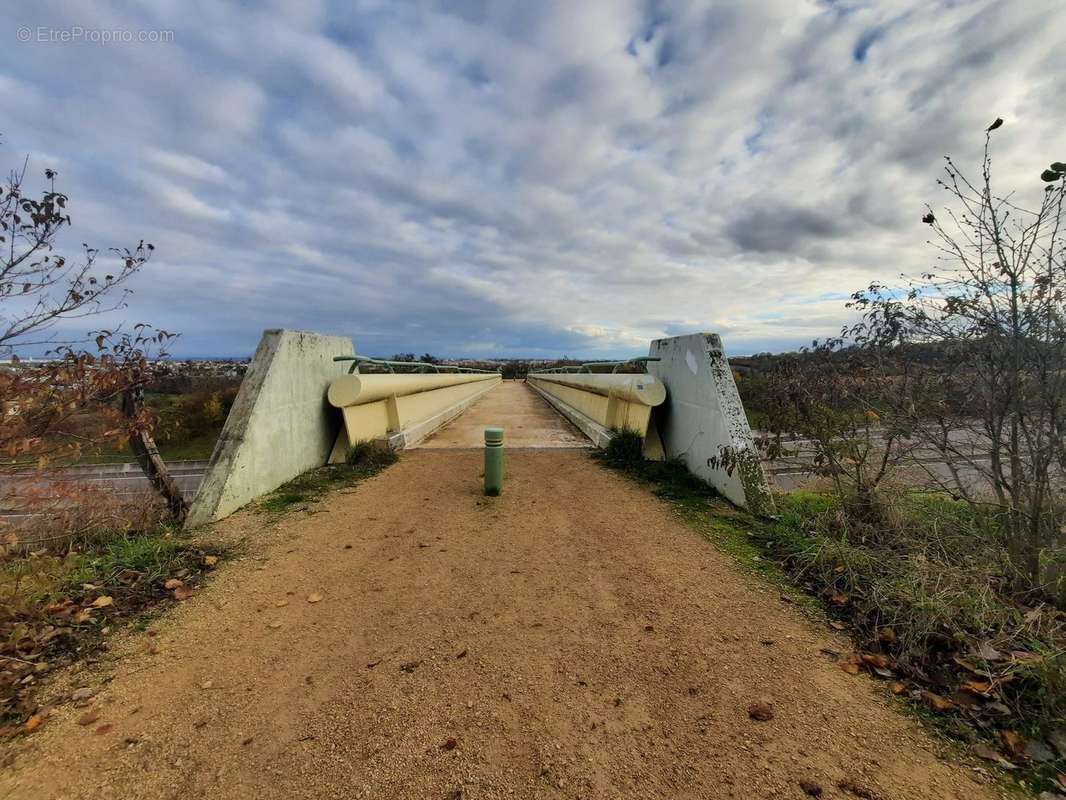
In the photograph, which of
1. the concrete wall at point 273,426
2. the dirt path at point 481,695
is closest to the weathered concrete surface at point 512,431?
the concrete wall at point 273,426

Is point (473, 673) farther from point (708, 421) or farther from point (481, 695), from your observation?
point (708, 421)

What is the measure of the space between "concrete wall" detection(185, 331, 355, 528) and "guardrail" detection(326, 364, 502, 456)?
28 centimetres

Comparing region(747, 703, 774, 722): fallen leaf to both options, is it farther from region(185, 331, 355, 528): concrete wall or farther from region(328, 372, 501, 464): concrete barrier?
region(328, 372, 501, 464): concrete barrier

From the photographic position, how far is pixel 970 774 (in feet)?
5.85

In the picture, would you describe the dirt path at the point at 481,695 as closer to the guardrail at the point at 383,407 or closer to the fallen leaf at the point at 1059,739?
the fallen leaf at the point at 1059,739

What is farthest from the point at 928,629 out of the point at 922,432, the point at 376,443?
the point at 376,443

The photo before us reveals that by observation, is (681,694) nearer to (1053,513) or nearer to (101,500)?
(1053,513)

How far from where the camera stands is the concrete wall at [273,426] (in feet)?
15.4

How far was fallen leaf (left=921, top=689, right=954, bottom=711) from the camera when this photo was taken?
210cm

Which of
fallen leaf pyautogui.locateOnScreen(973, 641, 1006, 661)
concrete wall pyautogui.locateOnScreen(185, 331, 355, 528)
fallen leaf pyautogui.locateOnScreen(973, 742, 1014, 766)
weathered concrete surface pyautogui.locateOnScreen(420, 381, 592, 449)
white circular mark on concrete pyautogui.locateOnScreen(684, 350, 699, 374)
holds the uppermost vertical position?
white circular mark on concrete pyautogui.locateOnScreen(684, 350, 699, 374)

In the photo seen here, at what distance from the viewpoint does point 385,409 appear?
8320 millimetres

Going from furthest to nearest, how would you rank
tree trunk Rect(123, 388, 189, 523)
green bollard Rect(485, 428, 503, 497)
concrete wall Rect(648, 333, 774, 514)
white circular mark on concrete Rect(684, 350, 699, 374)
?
white circular mark on concrete Rect(684, 350, 699, 374)
green bollard Rect(485, 428, 503, 497)
concrete wall Rect(648, 333, 774, 514)
tree trunk Rect(123, 388, 189, 523)

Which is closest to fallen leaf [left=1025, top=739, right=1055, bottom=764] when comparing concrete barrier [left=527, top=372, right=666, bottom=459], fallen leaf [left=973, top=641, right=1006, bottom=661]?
fallen leaf [left=973, top=641, right=1006, bottom=661]

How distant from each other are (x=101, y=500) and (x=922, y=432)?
22.7 feet
